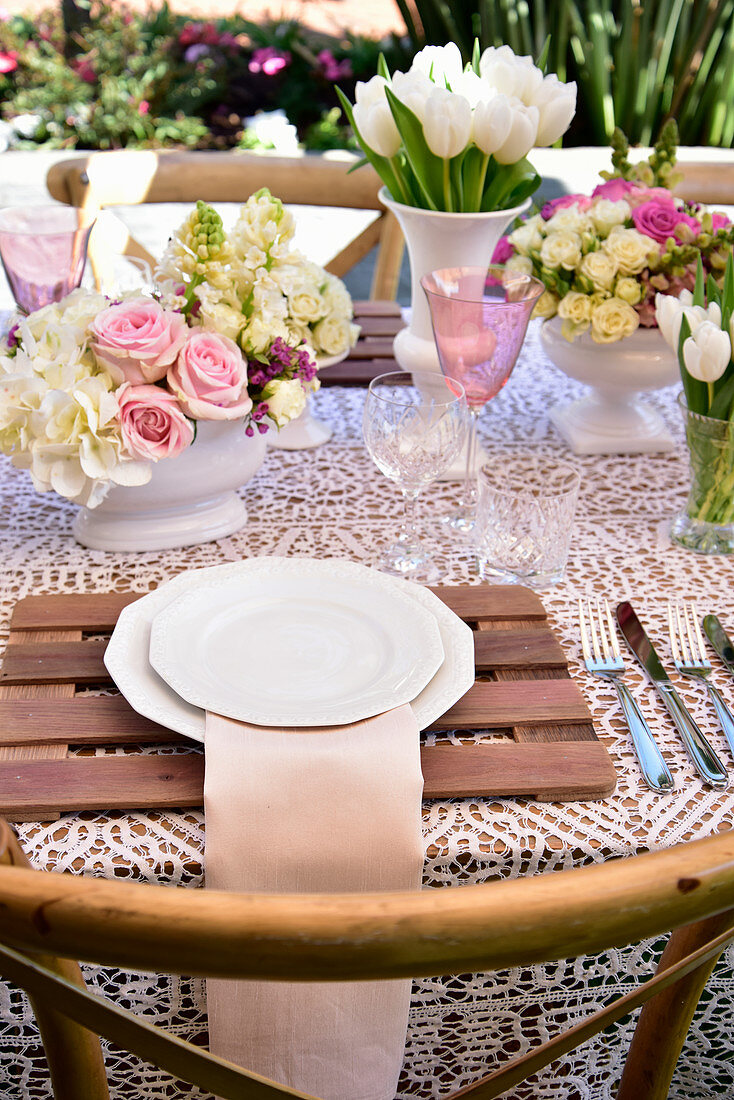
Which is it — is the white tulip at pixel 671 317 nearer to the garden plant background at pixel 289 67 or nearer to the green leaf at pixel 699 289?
the green leaf at pixel 699 289

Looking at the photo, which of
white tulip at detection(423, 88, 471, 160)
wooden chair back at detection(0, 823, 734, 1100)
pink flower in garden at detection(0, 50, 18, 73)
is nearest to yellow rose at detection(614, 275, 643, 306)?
white tulip at detection(423, 88, 471, 160)

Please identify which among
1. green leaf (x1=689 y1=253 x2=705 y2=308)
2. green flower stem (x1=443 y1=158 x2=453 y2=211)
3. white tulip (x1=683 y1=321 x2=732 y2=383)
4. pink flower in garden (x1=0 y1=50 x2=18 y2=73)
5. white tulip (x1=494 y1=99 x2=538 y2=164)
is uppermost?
white tulip (x1=494 y1=99 x2=538 y2=164)

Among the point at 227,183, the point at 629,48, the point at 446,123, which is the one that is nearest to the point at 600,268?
the point at 446,123

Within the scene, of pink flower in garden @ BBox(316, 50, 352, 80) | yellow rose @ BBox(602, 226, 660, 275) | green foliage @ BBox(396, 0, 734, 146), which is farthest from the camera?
pink flower in garden @ BBox(316, 50, 352, 80)

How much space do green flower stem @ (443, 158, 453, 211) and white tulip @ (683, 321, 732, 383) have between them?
294mm

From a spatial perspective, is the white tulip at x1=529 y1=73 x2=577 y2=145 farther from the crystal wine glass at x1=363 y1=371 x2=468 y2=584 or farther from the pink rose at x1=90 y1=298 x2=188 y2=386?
the pink rose at x1=90 y1=298 x2=188 y2=386

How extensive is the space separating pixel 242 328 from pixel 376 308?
0.67 meters

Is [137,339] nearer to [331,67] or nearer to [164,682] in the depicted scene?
[164,682]

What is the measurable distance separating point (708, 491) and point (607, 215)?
34cm

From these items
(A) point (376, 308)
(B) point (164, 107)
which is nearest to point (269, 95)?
(B) point (164, 107)

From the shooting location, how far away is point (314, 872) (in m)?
0.61

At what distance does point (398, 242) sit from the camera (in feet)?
6.20

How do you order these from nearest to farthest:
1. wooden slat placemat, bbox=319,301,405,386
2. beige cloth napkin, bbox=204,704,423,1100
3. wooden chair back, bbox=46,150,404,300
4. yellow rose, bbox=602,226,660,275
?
beige cloth napkin, bbox=204,704,423,1100, yellow rose, bbox=602,226,660,275, wooden slat placemat, bbox=319,301,405,386, wooden chair back, bbox=46,150,404,300

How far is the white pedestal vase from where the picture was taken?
1075mm
